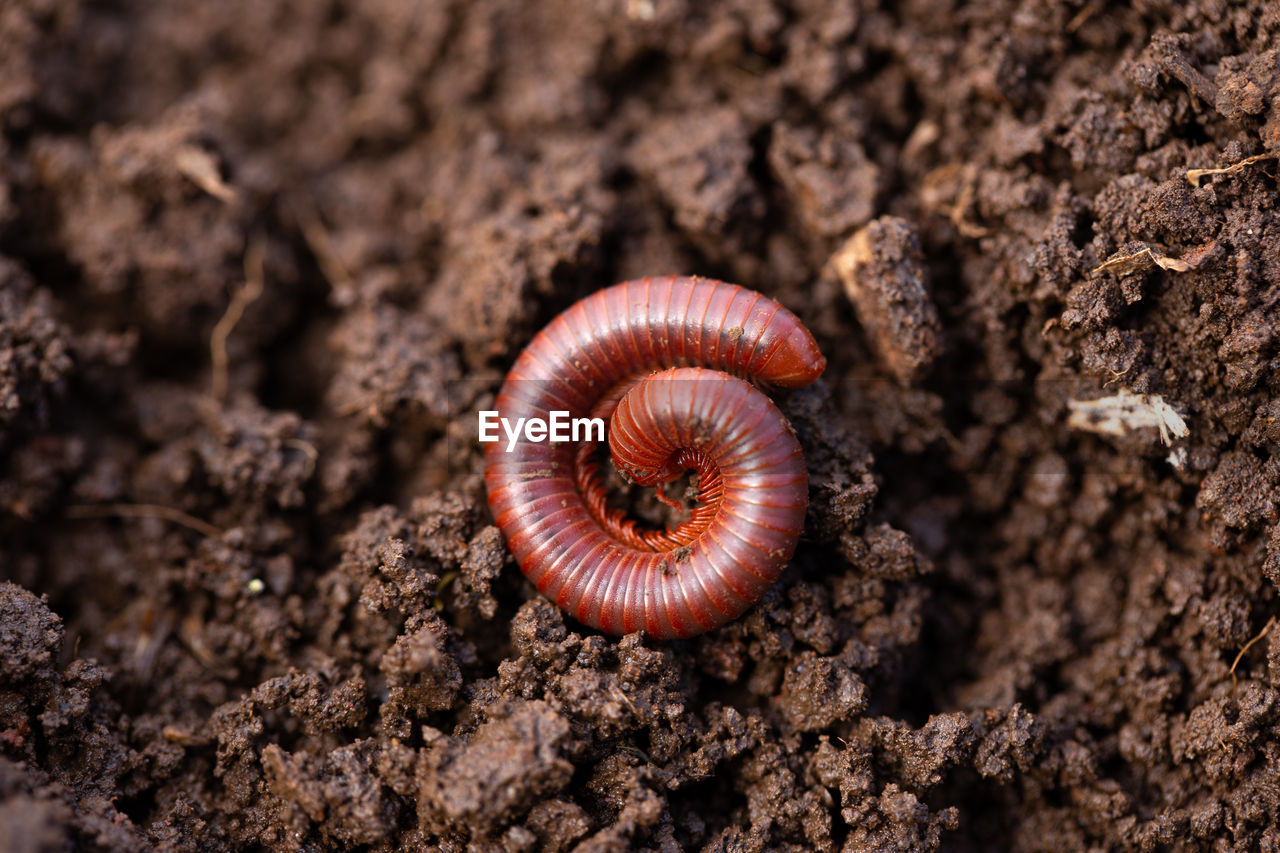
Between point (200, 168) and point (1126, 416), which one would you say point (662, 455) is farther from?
point (200, 168)

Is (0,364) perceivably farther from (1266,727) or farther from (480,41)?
(1266,727)

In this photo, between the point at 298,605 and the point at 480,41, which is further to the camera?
the point at 480,41

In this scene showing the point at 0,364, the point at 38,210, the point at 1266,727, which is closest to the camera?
the point at 1266,727

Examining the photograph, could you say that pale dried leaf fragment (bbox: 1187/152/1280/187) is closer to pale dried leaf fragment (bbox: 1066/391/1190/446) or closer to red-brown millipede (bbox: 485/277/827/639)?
pale dried leaf fragment (bbox: 1066/391/1190/446)

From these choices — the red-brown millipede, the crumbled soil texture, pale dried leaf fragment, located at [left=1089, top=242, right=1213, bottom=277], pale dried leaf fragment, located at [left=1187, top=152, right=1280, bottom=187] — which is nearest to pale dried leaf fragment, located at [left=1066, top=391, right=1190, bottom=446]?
the crumbled soil texture

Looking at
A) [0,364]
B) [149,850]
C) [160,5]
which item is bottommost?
[149,850]

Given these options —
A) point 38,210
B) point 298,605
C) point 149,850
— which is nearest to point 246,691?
point 298,605

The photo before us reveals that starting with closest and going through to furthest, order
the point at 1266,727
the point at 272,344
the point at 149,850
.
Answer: the point at 149,850
the point at 1266,727
the point at 272,344
